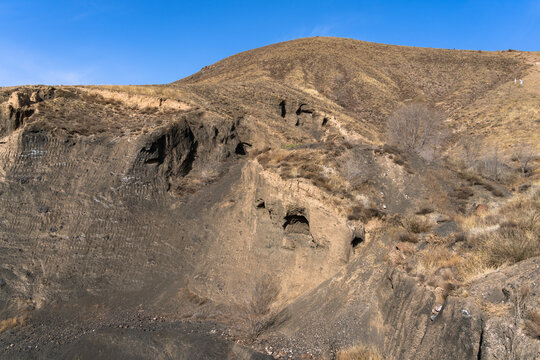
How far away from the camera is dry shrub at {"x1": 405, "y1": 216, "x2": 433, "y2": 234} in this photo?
35.8 feet

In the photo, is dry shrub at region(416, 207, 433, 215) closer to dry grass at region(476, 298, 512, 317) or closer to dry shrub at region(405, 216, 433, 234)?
dry shrub at region(405, 216, 433, 234)

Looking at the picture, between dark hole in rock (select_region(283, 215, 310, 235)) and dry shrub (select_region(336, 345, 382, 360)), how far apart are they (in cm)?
545

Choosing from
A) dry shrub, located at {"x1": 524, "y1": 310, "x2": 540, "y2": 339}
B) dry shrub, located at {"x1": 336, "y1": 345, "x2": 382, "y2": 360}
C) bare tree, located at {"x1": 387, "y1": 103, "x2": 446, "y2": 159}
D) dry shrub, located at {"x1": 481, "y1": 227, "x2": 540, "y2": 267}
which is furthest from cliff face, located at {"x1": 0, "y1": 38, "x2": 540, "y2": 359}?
bare tree, located at {"x1": 387, "y1": 103, "x2": 446, "y2": 159}

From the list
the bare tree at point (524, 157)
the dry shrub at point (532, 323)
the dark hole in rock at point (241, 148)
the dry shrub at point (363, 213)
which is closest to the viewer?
the dry shrub at point (532, 323)

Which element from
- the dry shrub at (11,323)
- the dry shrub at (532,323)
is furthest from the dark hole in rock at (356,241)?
the dry shrub at (11,323)

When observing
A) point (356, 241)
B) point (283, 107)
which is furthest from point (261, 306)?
point (283, 107)

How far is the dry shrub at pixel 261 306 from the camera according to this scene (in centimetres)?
1111

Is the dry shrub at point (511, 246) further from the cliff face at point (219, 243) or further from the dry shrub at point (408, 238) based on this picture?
the dry shrub at point (408, 238)

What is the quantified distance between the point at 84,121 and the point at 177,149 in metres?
5.29

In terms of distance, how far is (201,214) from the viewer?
16438 mm

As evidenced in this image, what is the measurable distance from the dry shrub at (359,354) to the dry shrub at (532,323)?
11.6 ft

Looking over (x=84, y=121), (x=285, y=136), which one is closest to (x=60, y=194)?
(x=84, y=121)

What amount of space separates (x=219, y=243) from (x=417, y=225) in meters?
8.19

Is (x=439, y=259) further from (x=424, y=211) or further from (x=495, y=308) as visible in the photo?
(x=424, y=211)
